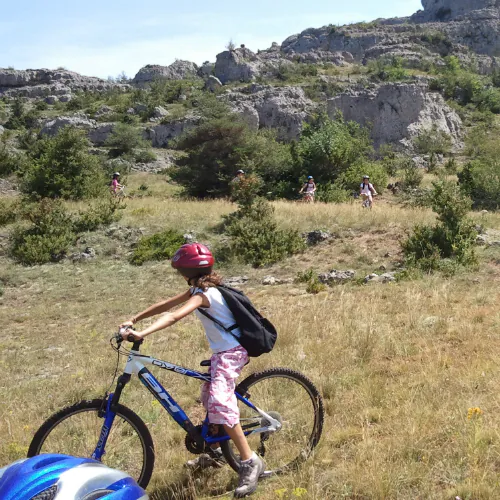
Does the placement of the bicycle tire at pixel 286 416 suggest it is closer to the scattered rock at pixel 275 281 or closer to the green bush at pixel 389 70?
the scattered rock at pixel 275 281

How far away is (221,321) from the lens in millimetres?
3080

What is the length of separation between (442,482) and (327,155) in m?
20.5

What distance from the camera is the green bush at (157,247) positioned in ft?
41.5

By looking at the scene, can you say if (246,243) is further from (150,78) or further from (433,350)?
(150,78)

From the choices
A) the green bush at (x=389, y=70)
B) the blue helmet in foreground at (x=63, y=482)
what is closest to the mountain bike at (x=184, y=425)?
the blue helmet in foreground at (x=63, y=482)

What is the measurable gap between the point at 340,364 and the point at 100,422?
8.77 ft

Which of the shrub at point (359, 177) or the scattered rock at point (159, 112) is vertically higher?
the scattered rock at point (159, 112)

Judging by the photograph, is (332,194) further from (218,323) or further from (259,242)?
(218,323)

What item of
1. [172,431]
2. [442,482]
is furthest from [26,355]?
[442,482]

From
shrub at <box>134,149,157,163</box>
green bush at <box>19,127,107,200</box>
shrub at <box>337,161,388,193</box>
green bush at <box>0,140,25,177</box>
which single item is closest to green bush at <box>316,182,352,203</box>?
shrub at <box>337,161,388,193</box>

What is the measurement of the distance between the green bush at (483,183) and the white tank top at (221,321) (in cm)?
1804

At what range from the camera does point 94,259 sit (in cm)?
1315

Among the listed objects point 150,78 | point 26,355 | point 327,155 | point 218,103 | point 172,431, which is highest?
point 150,78

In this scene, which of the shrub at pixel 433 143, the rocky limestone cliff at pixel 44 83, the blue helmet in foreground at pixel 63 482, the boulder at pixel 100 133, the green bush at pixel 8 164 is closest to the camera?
the blue helmet in foreground at pixel 63 482
